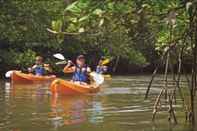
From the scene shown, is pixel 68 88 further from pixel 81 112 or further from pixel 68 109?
pixel 81 112

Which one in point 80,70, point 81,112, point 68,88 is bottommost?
point 81,112

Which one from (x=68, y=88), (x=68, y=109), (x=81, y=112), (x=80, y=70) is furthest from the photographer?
(x=80, y=70)

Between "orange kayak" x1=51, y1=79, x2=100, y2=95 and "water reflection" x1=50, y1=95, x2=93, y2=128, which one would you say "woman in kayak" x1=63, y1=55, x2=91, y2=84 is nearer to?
"orange kayak" x1=51, y1=79, x2=100, y2=95

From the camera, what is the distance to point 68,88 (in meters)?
18.0

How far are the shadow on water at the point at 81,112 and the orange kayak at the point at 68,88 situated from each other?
0.97ft

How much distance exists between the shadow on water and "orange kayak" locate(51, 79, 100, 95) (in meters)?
0.30

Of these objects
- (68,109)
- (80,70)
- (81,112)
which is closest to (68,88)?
(80,70)

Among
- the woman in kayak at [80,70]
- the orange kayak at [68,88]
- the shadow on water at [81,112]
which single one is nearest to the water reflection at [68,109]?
the shadow on water at [81,112]

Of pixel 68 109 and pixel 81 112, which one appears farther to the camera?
pixel 68 109

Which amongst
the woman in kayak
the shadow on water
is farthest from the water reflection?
the woman in kayak

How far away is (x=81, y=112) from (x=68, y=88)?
466 centimetres

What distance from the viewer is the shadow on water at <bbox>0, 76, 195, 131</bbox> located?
35.8 feet

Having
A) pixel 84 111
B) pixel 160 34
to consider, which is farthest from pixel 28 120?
pixel 160 34

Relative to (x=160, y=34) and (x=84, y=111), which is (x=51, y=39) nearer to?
(x=84, y=111)
